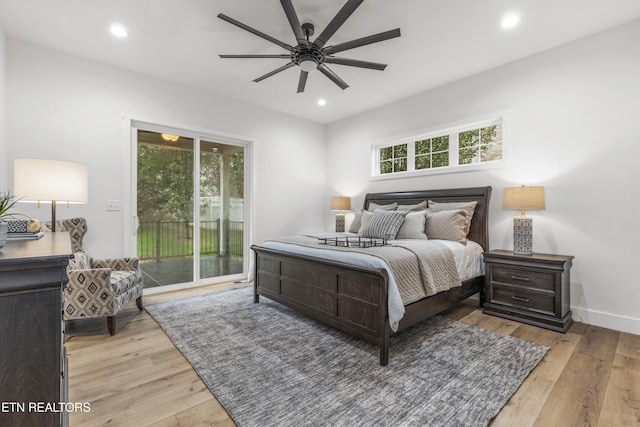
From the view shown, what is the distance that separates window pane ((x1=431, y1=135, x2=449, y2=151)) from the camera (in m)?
4.09

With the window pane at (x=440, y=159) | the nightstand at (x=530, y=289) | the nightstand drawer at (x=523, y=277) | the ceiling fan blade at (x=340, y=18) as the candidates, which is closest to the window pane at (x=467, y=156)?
the window pane at (x=440, y=159)

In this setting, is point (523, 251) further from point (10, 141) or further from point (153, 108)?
point (10, 141)

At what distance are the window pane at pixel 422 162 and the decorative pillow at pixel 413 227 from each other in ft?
3.48

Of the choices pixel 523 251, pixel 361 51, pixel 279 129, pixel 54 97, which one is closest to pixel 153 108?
pixel 54 97

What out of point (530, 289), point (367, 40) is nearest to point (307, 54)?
point (367, 40)

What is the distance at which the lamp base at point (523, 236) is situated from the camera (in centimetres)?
298

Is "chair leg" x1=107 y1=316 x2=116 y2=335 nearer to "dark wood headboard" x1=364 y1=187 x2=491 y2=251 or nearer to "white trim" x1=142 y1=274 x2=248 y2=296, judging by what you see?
"white trim" x1=142 y1=274 x2=248 y2=296

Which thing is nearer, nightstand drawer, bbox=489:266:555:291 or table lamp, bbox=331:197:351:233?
nightstand drawer, bbox=489:266:555:291

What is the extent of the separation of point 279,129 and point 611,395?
15.9ft

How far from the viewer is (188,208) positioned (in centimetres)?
416

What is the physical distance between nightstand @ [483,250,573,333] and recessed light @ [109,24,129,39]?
14.0 feet

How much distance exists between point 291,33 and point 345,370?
3.00 m

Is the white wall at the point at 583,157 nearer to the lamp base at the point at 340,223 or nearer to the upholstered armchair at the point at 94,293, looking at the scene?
the lamp base at the point at 340,223

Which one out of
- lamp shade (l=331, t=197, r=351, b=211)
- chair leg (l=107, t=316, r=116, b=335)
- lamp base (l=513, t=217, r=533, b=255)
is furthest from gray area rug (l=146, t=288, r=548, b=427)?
lamp shade (l=331, t=197, r=351, b=211)
